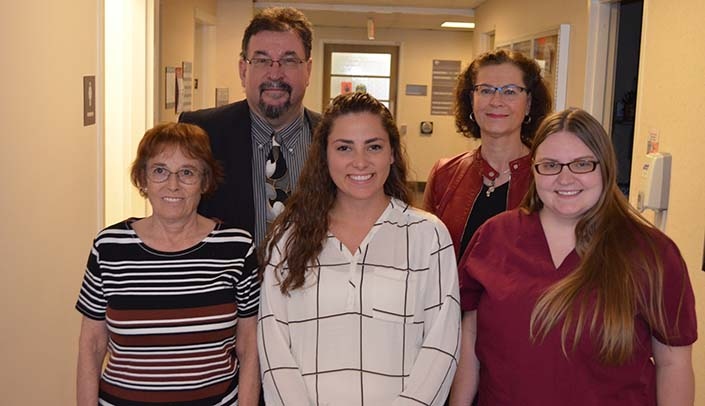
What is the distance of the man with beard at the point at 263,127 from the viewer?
229cm

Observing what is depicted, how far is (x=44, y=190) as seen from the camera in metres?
2.44

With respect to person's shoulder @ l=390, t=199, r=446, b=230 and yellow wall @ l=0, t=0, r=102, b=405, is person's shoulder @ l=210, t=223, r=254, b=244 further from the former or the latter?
yellow wall @ l=0, t=0, r=102, b=405

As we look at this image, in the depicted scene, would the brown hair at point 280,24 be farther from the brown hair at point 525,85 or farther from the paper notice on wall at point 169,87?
the paper notice on wall at point 169,87

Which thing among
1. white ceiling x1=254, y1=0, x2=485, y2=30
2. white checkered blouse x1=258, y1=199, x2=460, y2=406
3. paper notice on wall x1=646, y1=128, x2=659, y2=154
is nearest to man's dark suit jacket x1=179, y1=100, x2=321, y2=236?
white checkered blouse x1=258, y1=199, x2=460, y2=406

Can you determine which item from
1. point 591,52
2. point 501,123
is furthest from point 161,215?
point 591,52

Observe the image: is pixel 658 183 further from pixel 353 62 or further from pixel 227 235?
pixel 353 62

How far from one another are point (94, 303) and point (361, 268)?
2.20 feet

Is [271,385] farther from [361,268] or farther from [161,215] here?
[161,215]

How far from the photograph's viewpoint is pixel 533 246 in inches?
68.2

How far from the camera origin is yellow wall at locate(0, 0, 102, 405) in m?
2.15

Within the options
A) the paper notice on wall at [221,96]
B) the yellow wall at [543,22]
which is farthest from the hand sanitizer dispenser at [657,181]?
the paper notice on wall at [221,96]

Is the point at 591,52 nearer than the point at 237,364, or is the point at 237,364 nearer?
the point at 237,364

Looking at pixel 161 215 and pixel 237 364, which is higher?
pixel 161 215

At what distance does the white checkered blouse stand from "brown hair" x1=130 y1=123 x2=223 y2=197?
335 millimetres
